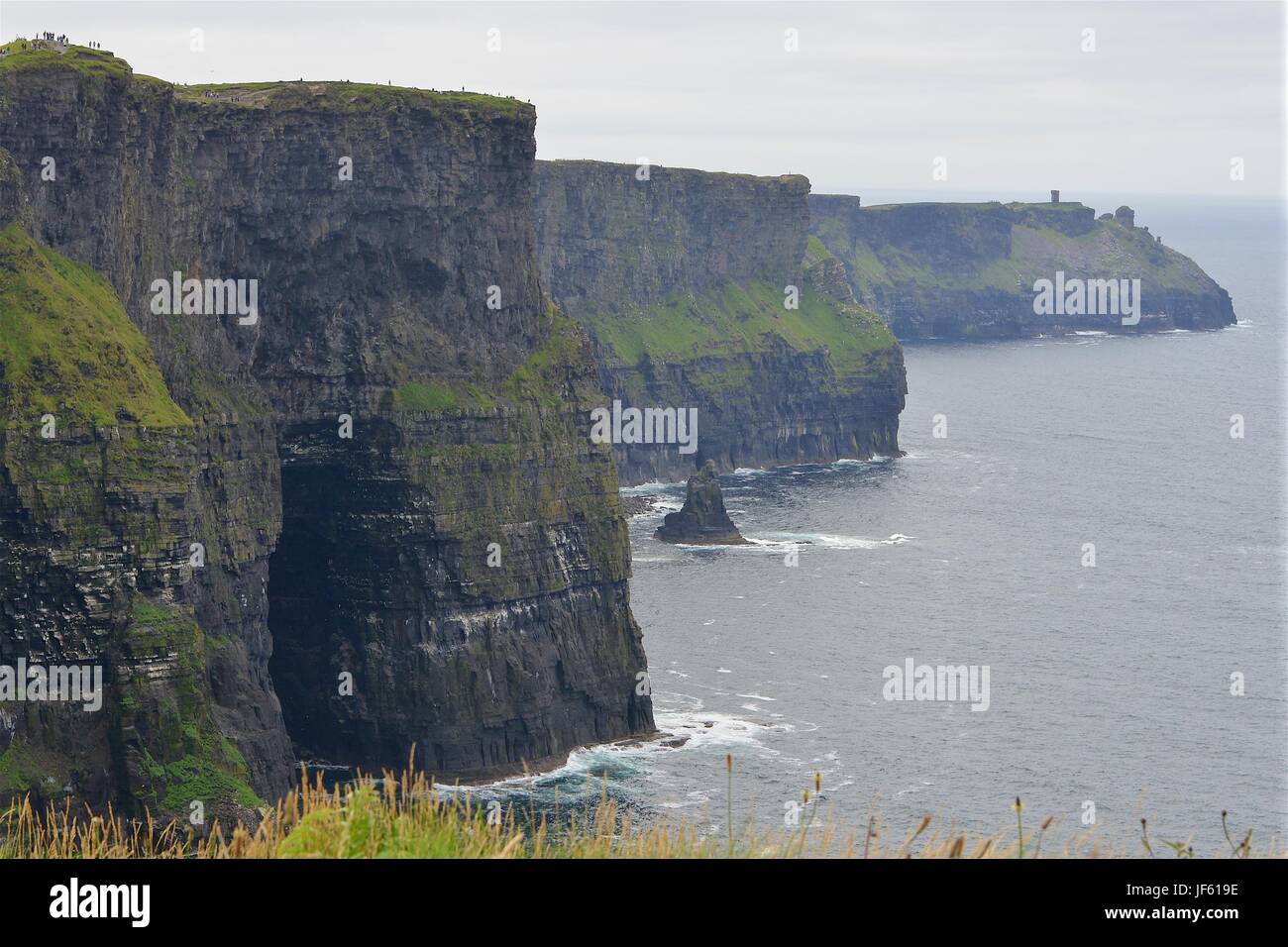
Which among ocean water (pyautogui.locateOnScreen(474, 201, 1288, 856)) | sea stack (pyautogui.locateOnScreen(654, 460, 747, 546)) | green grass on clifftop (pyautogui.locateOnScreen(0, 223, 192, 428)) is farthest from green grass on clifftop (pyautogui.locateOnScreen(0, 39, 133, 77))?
sea stack (pyautogui.locateOnScreen(654, 460, 747, 546))

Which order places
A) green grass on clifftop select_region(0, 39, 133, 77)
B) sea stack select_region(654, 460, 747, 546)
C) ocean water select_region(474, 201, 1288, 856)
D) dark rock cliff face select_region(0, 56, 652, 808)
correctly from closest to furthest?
green grass on clifftop select_region(0, 39, 133, 77)
dark rock cliff face select_region(0, 56, 652, 808)
ocean water select_region(474, 201, 1288, 856)
sea stack select_region(654, 460, 747, 546)

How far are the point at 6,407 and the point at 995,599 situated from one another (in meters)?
Result: 96.0

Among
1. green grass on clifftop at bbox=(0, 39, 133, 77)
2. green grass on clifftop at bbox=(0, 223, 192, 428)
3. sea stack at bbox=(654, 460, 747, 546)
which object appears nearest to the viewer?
green grass on clifftop at bbox=(0, 223, 192, 428)

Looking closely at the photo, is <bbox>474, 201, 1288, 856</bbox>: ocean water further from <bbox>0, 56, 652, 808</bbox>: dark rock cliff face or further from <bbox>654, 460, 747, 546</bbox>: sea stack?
<bbox>0, 56, 652, 808</bbox>: dark rock cliff face

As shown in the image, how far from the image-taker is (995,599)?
6722 inches

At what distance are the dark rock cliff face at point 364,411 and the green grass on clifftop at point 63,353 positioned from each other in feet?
7.68

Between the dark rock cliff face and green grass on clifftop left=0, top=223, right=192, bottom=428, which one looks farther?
the dark rock cliff face

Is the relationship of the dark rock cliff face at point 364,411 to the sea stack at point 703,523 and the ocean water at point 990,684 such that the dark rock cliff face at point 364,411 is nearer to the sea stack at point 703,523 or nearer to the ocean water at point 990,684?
the ocean water at point 990,684

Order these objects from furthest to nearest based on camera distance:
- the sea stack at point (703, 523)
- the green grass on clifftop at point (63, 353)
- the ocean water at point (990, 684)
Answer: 1. the sea stack at point (703, 523)
2. the ocean water at point (990, 684)
3. the green grass on clifftop at point (63, 353)

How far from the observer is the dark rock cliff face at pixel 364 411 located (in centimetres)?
10319

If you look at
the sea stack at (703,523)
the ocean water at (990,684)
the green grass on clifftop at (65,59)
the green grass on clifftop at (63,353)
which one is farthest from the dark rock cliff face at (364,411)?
the sea stack at (703,523)

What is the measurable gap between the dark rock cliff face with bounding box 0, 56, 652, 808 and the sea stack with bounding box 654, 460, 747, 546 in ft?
227

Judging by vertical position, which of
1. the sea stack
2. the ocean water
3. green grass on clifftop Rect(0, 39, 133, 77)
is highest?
green grass on clifftop Rect(0, 39, 133, 77)

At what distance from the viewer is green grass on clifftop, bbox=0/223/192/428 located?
92.5 meters
